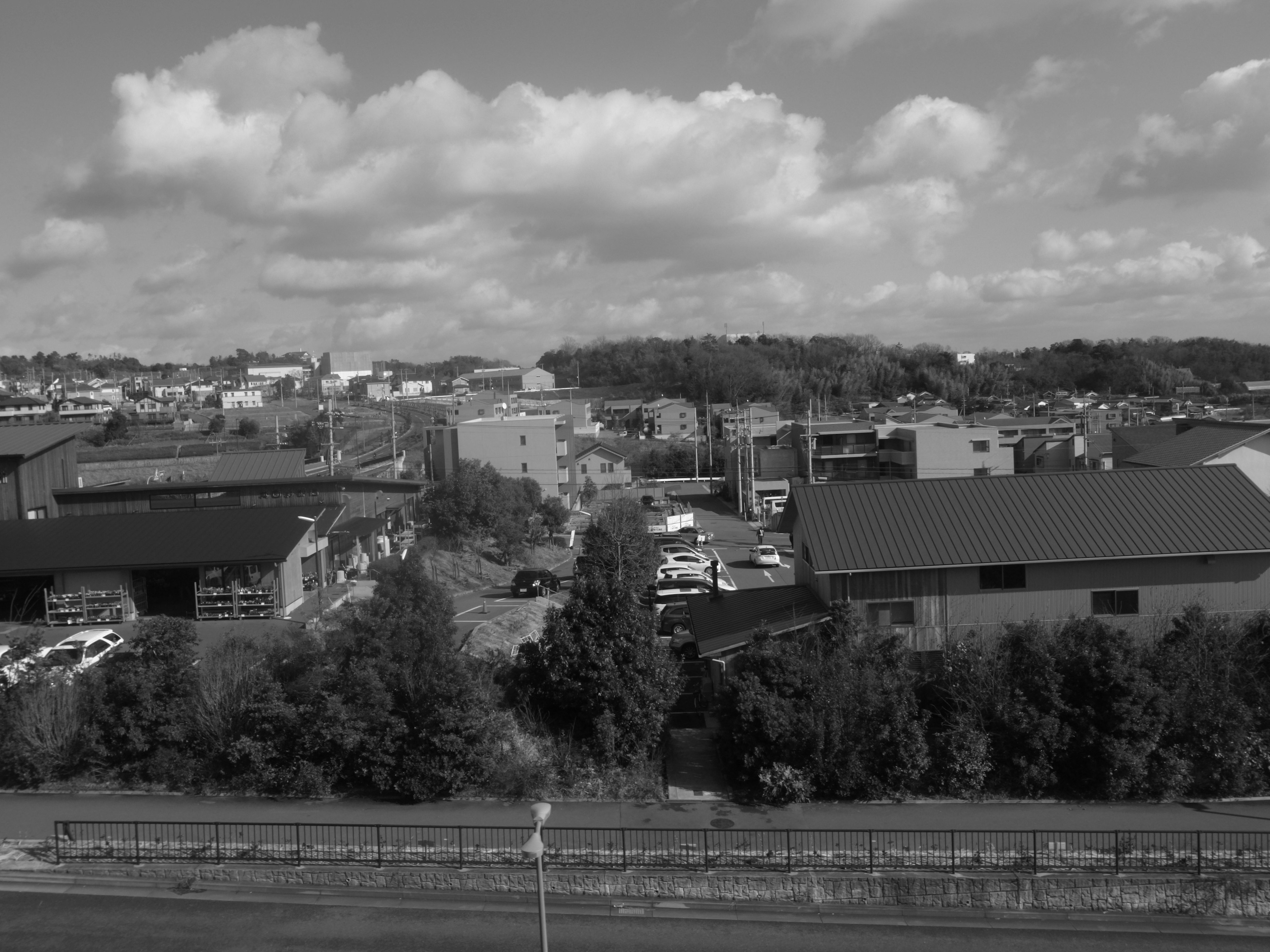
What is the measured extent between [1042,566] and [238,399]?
323 ft

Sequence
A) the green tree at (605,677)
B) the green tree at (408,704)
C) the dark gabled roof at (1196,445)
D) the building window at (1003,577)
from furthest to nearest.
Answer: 1. the dark gabled roof at (1196,445)
2. the building window at (1003,577)
3. the green tree at (605,677)
4. the green tree at (408,704)

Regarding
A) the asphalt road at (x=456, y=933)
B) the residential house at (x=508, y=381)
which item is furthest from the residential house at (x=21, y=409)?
the asphalt road at (x=456, y=933)

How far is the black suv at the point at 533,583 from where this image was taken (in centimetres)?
2383

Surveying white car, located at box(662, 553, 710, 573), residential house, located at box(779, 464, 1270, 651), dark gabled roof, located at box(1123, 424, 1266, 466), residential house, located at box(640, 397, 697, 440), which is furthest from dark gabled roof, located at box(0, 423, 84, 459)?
residential house, located at box(640, 397, 697, 440)

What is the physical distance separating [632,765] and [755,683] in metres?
1.93

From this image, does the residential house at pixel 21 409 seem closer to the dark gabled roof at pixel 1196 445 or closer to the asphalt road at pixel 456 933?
the asphalt road at pixel 456 933

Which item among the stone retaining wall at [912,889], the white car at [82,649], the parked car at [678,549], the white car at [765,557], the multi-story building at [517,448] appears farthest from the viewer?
the multi-story building at [517,448]

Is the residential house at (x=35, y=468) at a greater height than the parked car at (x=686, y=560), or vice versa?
the residential house at (x=35, y=468)

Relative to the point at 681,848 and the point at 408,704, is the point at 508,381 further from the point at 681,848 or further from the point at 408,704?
the point at 681,848

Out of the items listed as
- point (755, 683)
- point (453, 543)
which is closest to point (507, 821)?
point (755, 683)

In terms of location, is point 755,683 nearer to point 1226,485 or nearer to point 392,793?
point 392,793

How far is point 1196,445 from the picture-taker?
82.1 feet

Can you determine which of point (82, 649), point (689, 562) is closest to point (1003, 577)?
point (689, 562)

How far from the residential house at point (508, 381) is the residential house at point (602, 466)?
43.0m
